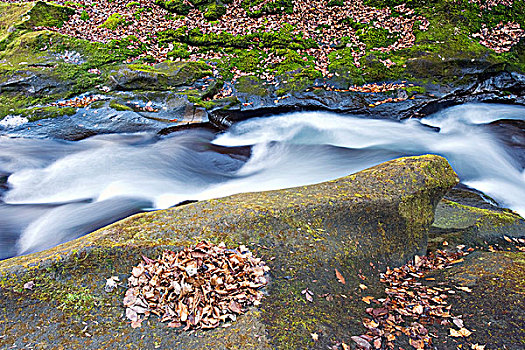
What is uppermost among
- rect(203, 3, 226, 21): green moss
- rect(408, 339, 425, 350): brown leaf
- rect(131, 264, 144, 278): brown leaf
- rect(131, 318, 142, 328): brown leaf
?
rect(203, 3, 226, 21): green moss

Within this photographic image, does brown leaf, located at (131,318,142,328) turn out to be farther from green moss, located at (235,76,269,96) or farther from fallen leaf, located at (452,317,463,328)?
green moss, located at (235,76,269,96)

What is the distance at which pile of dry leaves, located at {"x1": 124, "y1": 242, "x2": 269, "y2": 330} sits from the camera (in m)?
2.77

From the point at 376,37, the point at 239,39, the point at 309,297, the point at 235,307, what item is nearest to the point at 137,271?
the point at 235,307

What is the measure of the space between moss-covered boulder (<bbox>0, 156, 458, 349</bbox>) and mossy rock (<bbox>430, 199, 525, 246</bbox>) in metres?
0.79

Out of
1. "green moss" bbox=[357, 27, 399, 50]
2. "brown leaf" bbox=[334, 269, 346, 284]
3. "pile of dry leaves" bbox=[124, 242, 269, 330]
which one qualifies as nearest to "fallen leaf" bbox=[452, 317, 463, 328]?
"brown leaf" bbox=[334, 269, 346, 284]

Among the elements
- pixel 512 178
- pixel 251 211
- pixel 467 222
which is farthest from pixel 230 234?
pixel 512 178

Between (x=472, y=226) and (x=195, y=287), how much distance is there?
15.1 feet

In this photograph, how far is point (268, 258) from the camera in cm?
343

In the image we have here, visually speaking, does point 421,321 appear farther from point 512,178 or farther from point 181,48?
point 181,48

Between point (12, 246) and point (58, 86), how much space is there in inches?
280

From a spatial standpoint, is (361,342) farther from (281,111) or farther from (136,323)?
(281,111)

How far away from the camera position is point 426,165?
4758mm

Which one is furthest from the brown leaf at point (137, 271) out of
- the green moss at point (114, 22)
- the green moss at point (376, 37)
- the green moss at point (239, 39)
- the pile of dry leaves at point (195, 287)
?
the green moss at point (114, 22)

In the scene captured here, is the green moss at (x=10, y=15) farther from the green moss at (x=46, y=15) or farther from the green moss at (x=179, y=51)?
the green moss at (x=179, y=51)
